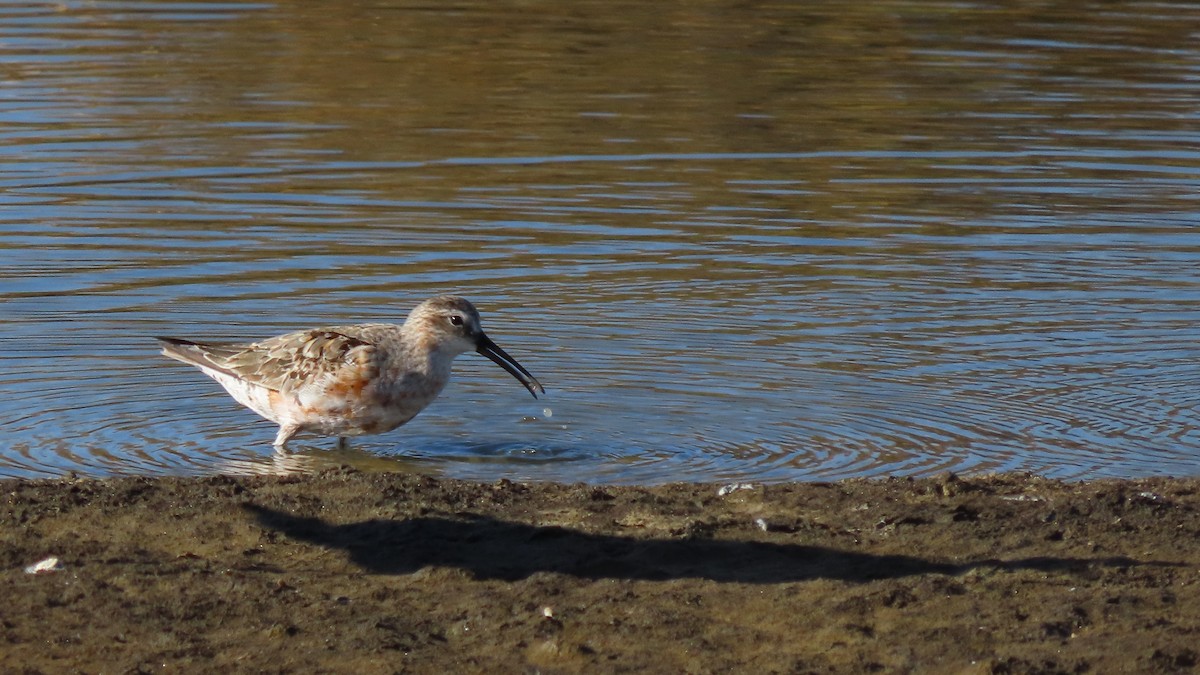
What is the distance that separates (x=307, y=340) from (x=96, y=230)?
536cm

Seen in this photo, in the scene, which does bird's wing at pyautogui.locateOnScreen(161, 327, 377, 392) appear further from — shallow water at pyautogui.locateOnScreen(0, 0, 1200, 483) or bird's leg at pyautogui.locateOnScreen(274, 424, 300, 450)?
shallow water at pyautogui.locateOnScreen(0, 0, 1200, 483)

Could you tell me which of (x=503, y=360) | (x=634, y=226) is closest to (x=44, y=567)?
(x=503, y=360)

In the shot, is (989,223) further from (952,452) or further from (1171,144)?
(952,452)

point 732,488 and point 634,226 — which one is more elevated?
point 732,488

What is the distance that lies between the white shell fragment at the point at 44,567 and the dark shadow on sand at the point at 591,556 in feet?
2.80

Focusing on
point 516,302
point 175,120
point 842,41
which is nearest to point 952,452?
point 516,302

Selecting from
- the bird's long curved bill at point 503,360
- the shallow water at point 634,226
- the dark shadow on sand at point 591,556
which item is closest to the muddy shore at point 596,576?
the dark shadow on sand at point 591,556

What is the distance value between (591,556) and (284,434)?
3500 millimetres

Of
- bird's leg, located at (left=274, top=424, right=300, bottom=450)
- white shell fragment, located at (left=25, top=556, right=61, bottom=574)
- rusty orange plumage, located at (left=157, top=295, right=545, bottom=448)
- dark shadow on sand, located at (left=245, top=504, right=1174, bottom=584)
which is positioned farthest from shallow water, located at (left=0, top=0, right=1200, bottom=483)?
white shell fragment, located at (left=25, top=556, right=61, bottom=574)

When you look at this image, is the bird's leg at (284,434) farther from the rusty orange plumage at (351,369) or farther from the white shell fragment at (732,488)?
the white shell fragment at (732,488)

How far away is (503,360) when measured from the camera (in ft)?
34.2

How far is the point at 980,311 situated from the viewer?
41.1 feet

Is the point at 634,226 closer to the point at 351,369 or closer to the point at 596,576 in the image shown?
the point at 351,369

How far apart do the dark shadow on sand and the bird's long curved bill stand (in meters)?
2.99
